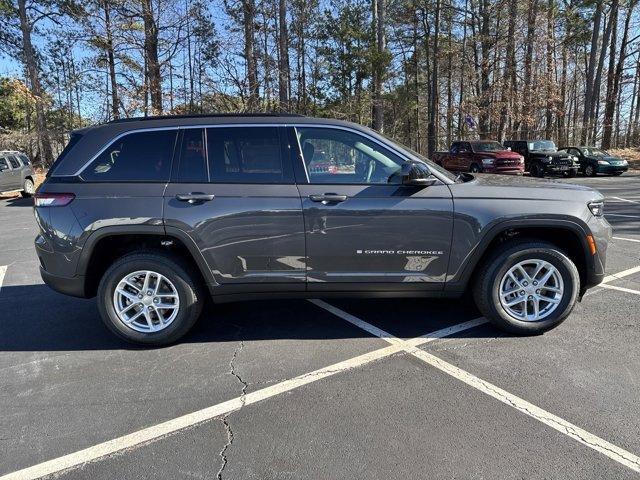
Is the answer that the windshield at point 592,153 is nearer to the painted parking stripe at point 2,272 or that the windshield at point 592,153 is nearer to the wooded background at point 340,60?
the wooded background at point 340,60

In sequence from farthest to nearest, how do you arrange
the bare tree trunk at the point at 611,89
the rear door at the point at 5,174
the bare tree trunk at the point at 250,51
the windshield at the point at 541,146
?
the bare tree trunk at the point at 611,89 → the bare tree trunk at the point at 250,51 → the windshield at the point at 541,146 → the rear door at the point at 5,174

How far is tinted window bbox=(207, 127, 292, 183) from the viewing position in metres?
3.76

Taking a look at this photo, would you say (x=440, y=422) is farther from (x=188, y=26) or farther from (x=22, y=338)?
(x=188, y=26)

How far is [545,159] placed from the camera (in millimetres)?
21812

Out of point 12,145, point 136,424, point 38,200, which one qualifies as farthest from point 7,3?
point 136,424

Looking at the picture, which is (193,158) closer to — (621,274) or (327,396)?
(327,396)

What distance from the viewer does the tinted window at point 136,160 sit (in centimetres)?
377

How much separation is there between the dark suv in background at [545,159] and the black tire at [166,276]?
2180cm

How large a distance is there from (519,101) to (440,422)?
Answer: 31965 millimetres

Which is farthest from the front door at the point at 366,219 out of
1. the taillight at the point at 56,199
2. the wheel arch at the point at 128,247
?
the taillight at the point at 56,199

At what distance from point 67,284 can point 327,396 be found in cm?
240

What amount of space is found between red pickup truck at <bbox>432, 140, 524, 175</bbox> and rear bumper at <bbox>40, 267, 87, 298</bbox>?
744 inches

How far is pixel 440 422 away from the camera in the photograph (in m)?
2.77

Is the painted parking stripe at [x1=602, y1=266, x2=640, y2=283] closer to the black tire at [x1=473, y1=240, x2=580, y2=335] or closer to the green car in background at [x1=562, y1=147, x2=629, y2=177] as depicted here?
the black tire at [x1=473, y1=240, x2=580, y2=335]
